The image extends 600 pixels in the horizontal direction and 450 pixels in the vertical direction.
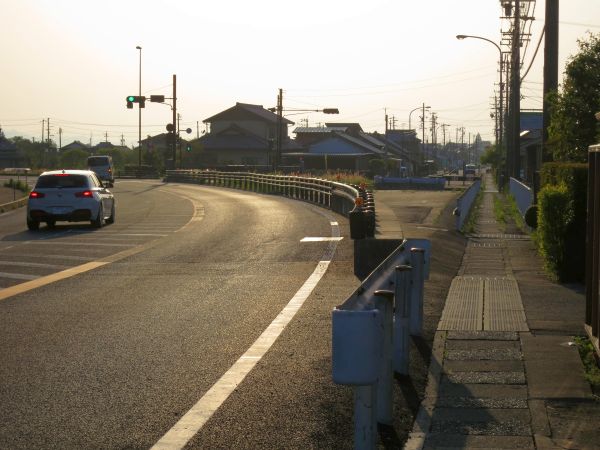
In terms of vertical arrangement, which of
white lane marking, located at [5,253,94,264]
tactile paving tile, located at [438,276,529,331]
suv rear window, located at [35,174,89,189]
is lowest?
white lane marking, located at [5,253,94,264]

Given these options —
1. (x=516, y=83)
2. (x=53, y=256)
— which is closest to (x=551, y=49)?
(x=53, y=256)

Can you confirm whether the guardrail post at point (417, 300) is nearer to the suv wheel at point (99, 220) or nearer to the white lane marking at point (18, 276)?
the white lane marking at point (18, 276)

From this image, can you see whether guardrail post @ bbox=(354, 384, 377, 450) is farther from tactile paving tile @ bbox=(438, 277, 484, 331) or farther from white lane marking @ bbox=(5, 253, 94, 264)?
white lane marking @ bbox=(5, 253, 94, 264)

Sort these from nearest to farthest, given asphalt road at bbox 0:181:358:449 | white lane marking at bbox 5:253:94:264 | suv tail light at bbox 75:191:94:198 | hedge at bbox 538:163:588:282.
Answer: asphalt road at bbox 0:181:358:449 < hedge at bbox 538:163:588:282 < white lane marking at bbox 5:253:94:264 < suv tail light at bbox 75:191:94:198

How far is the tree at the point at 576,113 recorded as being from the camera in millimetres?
24031

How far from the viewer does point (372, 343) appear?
534 cm

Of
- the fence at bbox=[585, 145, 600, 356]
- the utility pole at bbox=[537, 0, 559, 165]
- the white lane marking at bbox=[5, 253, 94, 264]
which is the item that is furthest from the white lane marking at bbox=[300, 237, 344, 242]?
the fence at bbox=[585, 145, 600, 356]

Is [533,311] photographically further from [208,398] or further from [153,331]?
[208,398]

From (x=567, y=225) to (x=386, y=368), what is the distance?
8.01 m

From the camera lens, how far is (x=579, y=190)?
1384 centimetres

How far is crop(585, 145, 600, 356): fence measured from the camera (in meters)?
8.46

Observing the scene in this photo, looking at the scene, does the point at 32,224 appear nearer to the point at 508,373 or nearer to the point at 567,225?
the point at 567,225

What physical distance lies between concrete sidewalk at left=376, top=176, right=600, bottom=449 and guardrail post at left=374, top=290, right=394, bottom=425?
23cm

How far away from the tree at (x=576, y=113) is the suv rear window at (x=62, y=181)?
12.1 metres
